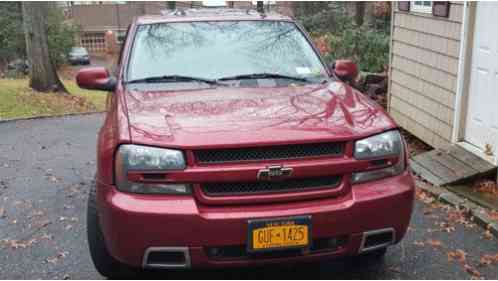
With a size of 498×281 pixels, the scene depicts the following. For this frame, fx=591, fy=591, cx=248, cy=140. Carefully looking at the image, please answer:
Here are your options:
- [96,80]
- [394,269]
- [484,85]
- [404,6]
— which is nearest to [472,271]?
[394,269]

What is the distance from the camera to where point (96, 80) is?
15.0 ft

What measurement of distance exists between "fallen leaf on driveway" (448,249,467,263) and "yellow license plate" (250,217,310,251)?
1.66m

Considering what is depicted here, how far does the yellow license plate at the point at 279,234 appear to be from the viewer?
3176 millimetres

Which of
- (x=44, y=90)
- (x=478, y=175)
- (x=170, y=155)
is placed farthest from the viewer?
(x=44, y=90)

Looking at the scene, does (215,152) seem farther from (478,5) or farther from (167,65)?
(478,5)

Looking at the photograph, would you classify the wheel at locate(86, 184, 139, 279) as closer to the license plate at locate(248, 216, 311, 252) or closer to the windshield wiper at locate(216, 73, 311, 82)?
the license plate at locate(248, 216, 311, 252)

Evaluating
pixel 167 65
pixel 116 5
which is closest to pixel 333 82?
pixel 167 65

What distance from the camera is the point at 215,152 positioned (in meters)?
3.21

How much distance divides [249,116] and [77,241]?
81.1 inches

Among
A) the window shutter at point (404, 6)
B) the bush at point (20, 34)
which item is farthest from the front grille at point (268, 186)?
the bush at point (20, 34)

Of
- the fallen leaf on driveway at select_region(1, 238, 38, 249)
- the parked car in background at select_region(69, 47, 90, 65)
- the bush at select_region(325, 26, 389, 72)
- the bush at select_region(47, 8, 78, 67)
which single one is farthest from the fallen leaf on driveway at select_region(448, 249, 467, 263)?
the parked car in background at select_region(69, 47, 90, 65)

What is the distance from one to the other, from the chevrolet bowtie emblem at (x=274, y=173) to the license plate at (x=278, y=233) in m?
0.23

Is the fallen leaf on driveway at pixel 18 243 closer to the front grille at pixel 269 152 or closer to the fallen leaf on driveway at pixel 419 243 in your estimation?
the front grille at pixel 269 152

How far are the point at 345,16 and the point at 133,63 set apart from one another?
16.5 meters
